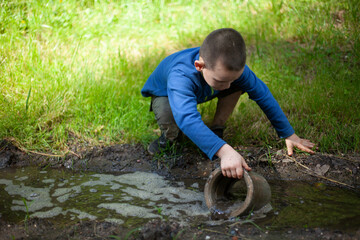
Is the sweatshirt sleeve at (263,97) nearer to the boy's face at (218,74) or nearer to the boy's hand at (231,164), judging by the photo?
the boy's face at (218,74)

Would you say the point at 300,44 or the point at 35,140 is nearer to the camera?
the point at 35,140

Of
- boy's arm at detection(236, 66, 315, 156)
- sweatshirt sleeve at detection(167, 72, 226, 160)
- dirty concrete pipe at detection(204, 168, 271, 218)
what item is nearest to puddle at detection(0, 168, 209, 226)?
dirty concrete pipe at detection(204, 168, 271, 218)

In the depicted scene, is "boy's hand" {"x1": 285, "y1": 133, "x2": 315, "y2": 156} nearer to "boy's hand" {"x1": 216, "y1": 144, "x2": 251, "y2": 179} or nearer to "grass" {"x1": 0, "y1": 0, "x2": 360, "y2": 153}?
"grass" {"x1": 0, "y1": 0, "x2": 360, "y2": 153}

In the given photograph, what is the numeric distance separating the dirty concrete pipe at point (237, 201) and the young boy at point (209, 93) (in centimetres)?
10

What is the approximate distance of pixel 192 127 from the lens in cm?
231

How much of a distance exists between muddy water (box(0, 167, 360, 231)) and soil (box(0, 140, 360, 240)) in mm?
102

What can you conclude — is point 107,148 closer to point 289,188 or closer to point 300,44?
point 289,188

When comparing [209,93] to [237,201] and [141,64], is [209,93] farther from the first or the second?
[141,64]

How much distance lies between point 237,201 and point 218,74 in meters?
0.95

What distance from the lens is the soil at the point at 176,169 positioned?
2.02 m

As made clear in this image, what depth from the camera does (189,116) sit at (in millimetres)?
2320

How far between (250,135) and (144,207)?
1.36 m

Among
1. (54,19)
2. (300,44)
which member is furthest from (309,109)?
(54,19)

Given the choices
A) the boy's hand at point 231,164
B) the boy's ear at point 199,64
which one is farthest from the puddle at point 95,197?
the boy's ear at point 199,64
